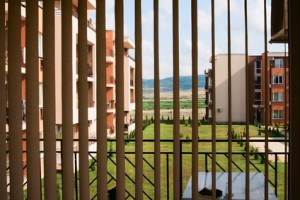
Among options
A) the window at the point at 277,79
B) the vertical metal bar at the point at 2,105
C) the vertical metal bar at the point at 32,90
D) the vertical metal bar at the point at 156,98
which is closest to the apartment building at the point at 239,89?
the vertical metal bar at the point at 156,98

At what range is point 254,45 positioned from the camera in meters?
2.05

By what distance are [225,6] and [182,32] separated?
10.8 inches

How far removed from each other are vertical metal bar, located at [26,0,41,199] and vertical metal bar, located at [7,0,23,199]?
0.22 feet

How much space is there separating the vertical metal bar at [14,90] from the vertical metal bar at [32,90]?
67 mm

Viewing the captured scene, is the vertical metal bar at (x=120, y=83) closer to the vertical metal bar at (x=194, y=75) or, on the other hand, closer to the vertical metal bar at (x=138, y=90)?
the vertical metal bar at (x=138, y=90)

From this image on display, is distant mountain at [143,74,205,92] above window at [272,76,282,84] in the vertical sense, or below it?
below

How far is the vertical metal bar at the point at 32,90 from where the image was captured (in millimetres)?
2088

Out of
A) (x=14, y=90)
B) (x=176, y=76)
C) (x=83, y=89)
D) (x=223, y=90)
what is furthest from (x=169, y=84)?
(x=14, y=90)

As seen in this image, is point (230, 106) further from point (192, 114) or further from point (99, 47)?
point (99, 47)

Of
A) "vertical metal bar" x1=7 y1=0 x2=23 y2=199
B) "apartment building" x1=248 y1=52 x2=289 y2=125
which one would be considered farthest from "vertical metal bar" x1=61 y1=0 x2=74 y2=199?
"apartment building" x1=248 y1=52 x2=289 y2=125

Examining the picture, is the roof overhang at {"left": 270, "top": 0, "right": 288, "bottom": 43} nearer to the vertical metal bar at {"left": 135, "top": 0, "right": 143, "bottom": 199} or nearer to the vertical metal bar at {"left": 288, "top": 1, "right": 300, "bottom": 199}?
the vertical metal bar at {"left": 288, "top": 1, "right": 300, "bottom": 199}

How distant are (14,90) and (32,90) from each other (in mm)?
113

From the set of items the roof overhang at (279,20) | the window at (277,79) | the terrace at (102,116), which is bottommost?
the terrace at (102,116)

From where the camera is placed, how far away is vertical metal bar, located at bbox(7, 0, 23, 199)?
2.11m
